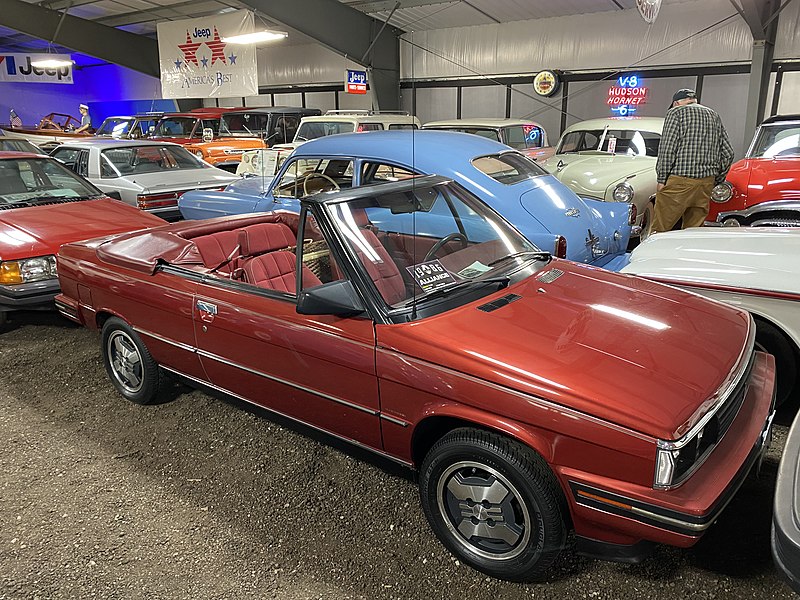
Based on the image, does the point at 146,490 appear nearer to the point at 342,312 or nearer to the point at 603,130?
the point at 342,312

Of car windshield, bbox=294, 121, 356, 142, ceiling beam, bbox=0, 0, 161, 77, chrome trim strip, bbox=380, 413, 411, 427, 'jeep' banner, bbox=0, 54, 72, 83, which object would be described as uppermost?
ceiling beam, bbox=0, 0, 161, 77

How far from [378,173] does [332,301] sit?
9.73 ft

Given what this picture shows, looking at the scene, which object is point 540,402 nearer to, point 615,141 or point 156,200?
point 156,200

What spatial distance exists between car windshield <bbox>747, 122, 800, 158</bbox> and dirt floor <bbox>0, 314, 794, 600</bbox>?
426cm

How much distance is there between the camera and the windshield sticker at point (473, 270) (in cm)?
289

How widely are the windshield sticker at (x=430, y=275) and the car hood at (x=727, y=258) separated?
152cm

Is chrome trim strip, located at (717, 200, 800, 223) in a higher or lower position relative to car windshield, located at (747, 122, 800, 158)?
lower

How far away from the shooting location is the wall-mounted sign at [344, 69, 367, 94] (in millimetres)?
13423

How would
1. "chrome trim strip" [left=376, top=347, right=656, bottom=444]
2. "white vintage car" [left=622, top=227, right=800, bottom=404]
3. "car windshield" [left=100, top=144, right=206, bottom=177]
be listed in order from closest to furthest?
"chrome trim strip" [left=376, top=347, right=656, bottom=444], "white vintage car" [left=622, top=227, right=800, bottom=404], "car windshield" [left=100, top=144, right=206, bottom=177]

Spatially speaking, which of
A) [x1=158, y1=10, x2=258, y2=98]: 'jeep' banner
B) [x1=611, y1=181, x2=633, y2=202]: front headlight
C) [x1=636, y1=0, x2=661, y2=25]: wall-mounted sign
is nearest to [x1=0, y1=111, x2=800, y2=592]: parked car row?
[x1=611, y1=181, x2=633, y2=202]: front headlight

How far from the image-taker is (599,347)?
7.67 feet

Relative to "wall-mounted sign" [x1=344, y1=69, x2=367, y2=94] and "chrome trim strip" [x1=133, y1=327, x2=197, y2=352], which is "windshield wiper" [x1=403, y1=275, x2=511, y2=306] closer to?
"chrome trim strip" [x1=133, y1=327, x2=197, y2=352]

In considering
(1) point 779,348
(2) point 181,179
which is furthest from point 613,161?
(2) point 181,179

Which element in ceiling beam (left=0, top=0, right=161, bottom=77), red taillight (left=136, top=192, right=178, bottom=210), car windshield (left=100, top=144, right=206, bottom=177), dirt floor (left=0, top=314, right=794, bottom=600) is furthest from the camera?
ceiling beam (left=0, top=0, right=161, bottom=77)
